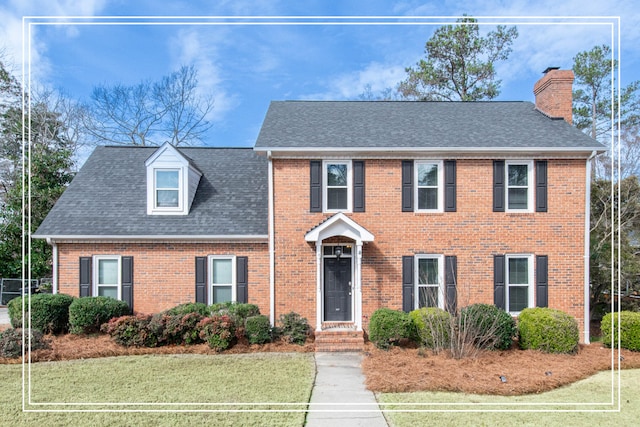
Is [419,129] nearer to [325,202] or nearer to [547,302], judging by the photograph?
[325,202]

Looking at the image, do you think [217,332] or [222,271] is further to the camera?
[222,271]

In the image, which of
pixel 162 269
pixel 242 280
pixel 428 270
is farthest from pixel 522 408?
pixel 162 269

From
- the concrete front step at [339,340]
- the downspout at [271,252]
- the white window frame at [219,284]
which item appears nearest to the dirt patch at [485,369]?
the concrete front step at [339,340]

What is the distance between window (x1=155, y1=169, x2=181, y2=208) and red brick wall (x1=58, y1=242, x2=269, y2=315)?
1506mm

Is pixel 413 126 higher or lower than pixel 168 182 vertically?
higher

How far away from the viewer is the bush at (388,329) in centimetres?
1045

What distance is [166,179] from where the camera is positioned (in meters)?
13.5

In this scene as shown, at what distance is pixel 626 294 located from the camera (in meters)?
14.7

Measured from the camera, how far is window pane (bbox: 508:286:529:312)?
12039mm

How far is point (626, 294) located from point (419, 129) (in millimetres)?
9874

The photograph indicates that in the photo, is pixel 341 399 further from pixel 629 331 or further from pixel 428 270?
pixel 629 331

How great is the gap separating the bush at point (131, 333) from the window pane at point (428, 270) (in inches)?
301

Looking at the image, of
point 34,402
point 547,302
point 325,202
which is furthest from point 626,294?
point 34,402

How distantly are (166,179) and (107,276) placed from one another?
3549 mm
